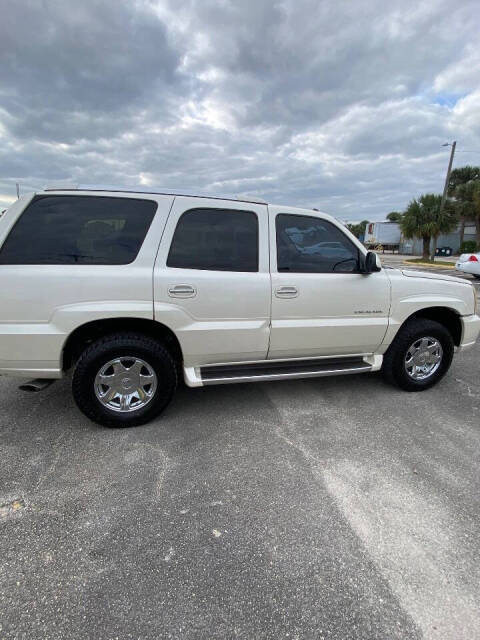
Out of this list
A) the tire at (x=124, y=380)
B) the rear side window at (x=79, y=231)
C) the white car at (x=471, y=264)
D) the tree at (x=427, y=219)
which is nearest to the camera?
the rear side window at (x=79, y=231)

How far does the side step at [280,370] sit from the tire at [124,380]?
0.39 metres

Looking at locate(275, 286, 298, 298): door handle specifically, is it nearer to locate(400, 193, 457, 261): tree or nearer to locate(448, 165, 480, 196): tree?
locate(400, 193, 457, 261): tree

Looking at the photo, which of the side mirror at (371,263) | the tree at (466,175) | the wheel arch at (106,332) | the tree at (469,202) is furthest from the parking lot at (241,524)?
the tree at (466,175)

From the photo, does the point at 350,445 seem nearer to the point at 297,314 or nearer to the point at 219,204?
the point at 297,314

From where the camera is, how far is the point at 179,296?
112 inches

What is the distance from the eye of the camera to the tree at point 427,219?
78.9ft

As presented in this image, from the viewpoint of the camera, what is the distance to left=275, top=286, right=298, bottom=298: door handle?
309cm

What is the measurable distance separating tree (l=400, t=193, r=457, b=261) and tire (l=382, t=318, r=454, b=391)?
24014 millimetres

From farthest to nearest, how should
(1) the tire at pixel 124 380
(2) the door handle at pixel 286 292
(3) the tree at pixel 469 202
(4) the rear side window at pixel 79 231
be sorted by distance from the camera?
(3) the tree at pixel 469 202 → (2) the door handle at pixel 286 292 → (1) the tire at pixel 124 380 → (4) the rear side window at pixel 79 231

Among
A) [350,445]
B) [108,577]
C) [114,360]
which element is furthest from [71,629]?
[350,445]

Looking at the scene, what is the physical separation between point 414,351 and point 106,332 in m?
3.06

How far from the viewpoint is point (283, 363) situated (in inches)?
133

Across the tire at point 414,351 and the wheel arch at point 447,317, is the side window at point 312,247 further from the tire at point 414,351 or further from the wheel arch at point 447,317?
the wheel arch at point 447,317

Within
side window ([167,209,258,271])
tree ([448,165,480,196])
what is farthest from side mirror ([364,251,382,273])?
tree ([448,165,480,196])
